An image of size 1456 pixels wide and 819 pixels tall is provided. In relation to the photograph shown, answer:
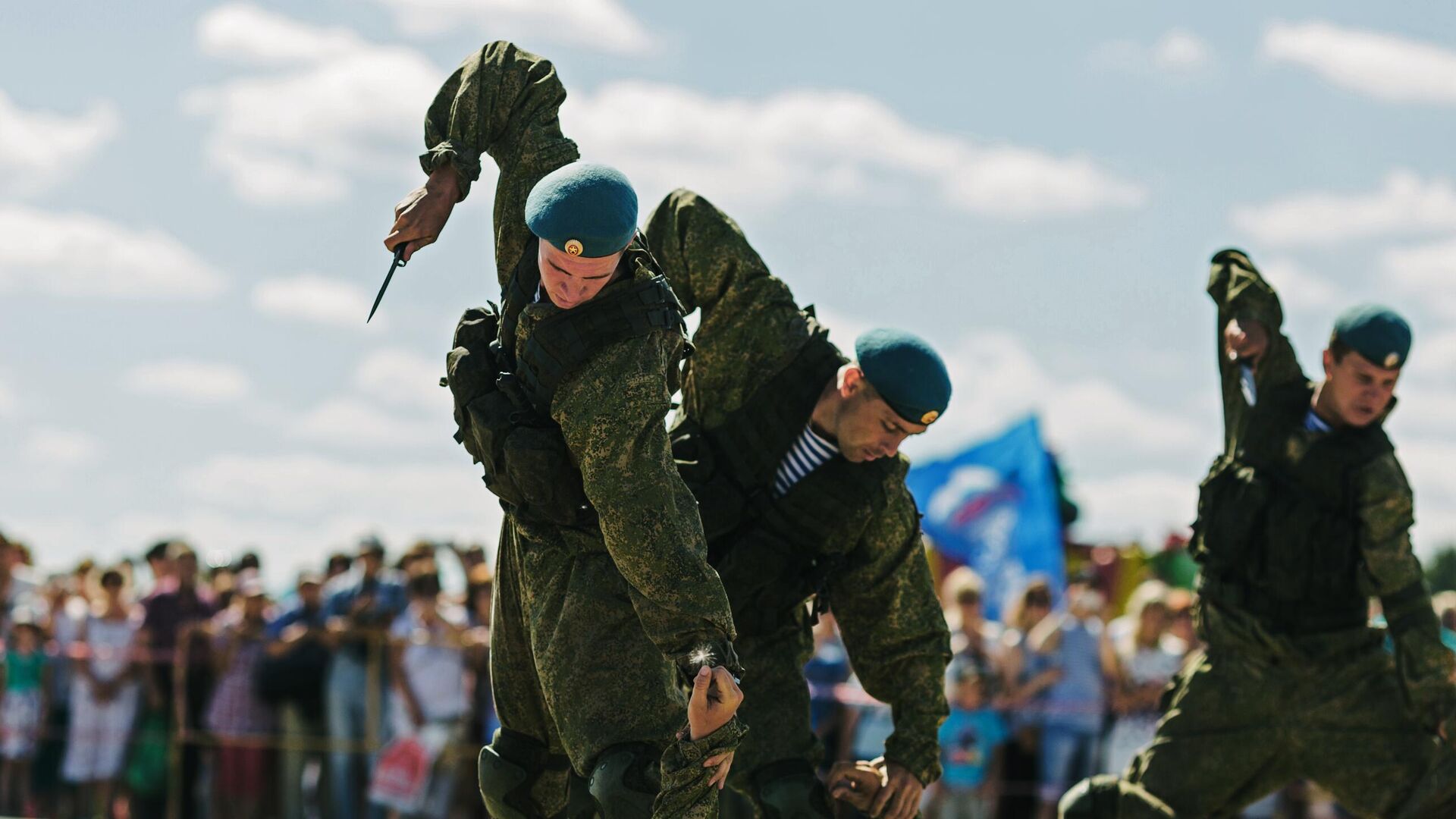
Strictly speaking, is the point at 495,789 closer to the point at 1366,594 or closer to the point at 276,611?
the point at 1366,594

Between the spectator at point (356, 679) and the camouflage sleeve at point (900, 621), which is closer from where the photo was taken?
the camouflage sleeve at point (900, 621)

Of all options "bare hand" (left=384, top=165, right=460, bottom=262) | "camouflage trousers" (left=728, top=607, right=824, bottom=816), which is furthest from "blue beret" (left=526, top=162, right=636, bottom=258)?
"camouflage trousers" (left=728, top=607, right=824, bottom=816)

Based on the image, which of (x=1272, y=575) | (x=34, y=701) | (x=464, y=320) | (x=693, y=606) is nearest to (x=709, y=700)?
(x=693, y=606)

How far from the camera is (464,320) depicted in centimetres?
479

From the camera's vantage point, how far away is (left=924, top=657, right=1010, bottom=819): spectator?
10750mm

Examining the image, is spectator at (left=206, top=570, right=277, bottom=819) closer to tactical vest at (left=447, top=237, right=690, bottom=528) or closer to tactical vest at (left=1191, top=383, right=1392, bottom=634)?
tactical vest at (left=1191, top=383, right=1392, bottom=634)

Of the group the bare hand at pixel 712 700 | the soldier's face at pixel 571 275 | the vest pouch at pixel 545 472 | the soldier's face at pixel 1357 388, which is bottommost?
the bare hand at pixel 712 700

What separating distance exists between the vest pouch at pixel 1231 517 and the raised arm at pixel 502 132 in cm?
299

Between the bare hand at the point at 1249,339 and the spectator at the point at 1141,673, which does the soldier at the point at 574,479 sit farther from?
the spectator at the point at 1141,673

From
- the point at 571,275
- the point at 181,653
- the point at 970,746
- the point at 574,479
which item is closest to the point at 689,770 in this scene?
the point at 574,479

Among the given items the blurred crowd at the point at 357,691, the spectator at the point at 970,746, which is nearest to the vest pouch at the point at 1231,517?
the blurred crowd at the point at 357,691

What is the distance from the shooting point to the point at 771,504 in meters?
5.40

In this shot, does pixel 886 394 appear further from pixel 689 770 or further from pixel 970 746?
pixel 970 746

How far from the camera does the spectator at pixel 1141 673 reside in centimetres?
1075
